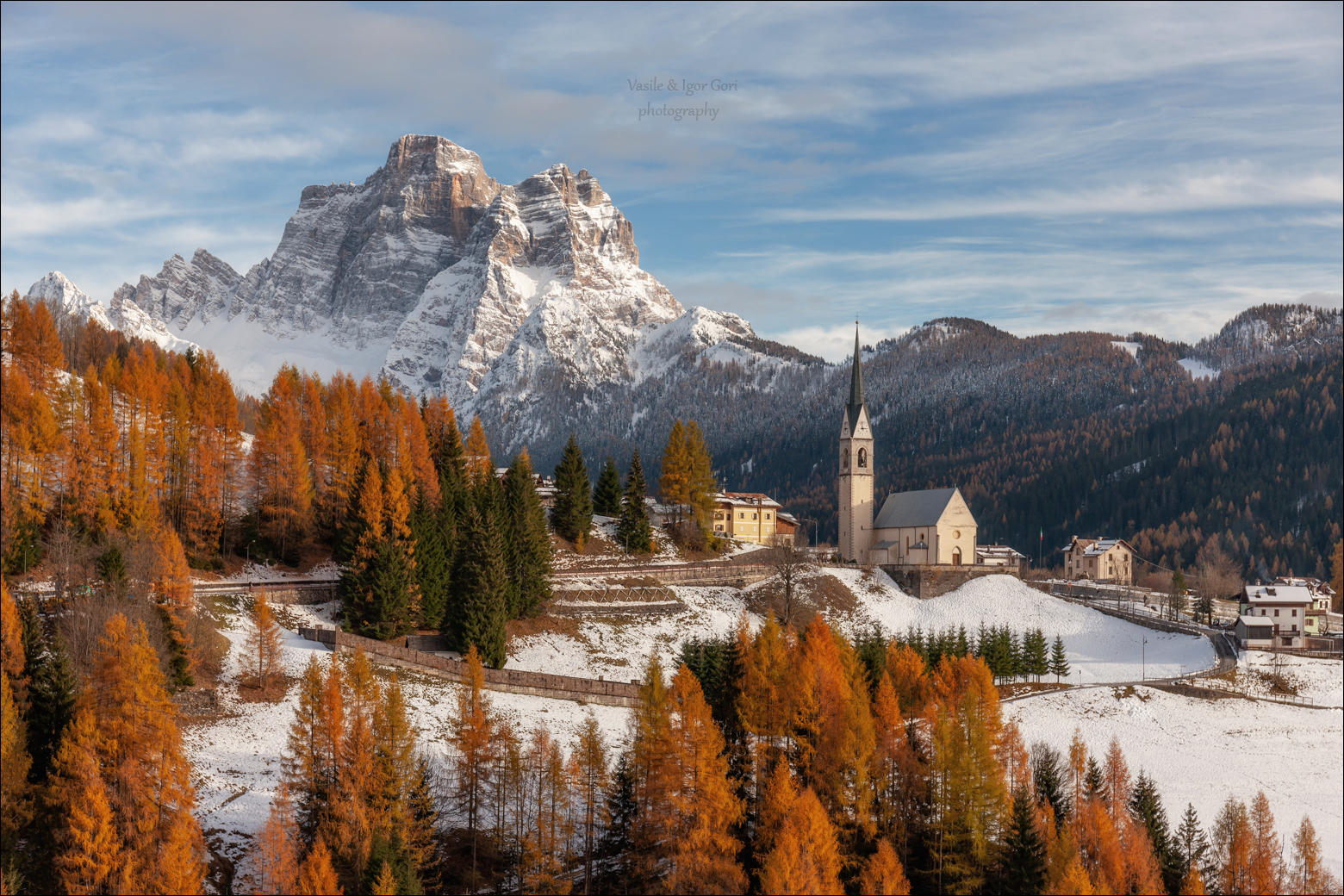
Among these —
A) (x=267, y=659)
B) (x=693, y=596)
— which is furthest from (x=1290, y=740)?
(x=267, y=659)

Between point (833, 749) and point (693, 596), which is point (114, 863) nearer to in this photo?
point (833, 749)

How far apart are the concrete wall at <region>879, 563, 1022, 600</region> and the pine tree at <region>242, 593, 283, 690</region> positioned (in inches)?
2318

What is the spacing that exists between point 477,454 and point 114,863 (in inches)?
2849

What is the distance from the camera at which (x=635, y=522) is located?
100625mm

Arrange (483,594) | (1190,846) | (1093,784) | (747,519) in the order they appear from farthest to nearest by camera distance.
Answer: (747,519)
(483,594)
(1093,784)
(1190,846)

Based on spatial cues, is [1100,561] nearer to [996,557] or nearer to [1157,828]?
[996,557]

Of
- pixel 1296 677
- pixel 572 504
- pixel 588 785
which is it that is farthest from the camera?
pixel 572 504

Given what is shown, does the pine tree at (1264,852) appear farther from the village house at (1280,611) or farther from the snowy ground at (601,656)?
the village house at (1280,611)

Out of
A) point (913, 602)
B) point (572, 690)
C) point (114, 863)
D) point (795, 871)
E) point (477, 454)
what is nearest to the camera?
point (114, 863)

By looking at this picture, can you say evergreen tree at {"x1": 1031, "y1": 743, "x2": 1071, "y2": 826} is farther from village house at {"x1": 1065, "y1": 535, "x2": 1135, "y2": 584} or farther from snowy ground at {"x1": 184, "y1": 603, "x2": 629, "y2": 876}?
village house at {"x1": 1065, "y1": 535, "x2": 1135, "y2": 584}

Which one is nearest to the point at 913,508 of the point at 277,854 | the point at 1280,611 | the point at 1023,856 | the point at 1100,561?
the point at 1280,611

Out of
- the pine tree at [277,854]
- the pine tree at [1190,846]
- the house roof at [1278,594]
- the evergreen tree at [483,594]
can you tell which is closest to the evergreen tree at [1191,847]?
the pine tree at [1190,846]

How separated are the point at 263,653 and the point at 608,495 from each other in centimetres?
5151

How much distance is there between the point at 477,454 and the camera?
378ft
